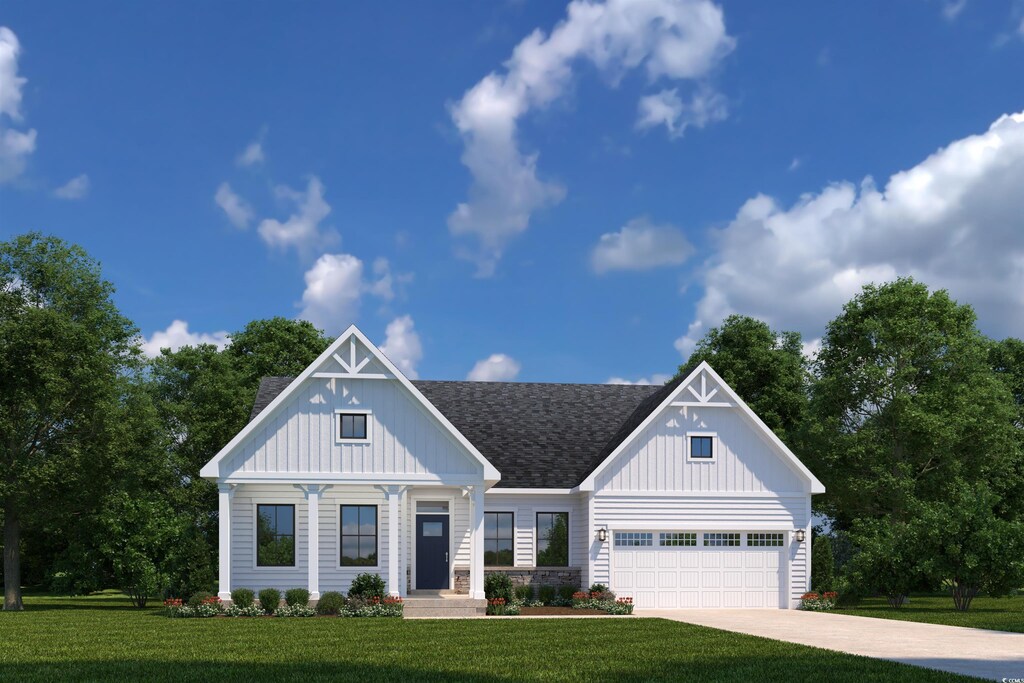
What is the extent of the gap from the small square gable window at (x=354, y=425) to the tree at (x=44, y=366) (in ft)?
34.8

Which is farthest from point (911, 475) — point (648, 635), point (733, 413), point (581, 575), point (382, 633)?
point (382, 633)

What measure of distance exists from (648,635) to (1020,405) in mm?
33193

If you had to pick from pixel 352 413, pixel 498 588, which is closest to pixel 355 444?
pixel 352 413

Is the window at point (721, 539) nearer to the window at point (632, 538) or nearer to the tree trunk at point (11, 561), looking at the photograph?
the window at point (632, 538)

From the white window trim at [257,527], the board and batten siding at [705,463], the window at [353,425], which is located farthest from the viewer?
the board and batten siding at [705,463]

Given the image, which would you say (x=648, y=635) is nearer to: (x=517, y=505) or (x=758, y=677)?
(x=758, y=677)

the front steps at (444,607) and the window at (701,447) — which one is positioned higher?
the window at (701,447)

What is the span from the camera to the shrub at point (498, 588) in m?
28.0

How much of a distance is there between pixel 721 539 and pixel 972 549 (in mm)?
6828

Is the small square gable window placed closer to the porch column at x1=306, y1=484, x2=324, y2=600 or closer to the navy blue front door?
the porch column at x1=306, y1=484, x2=324, y2=600

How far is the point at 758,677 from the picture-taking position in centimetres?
1398

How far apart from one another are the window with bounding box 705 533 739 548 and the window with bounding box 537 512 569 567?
13.7ft

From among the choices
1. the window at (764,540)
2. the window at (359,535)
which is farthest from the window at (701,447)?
the window at (359,535)

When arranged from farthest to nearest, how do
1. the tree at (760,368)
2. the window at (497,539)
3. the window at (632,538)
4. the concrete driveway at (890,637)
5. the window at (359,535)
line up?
the tree at (760,368) < the window at (497,539) < the window at (632,538) < the window at (359,535) < the concrete driveway at (890,637)
